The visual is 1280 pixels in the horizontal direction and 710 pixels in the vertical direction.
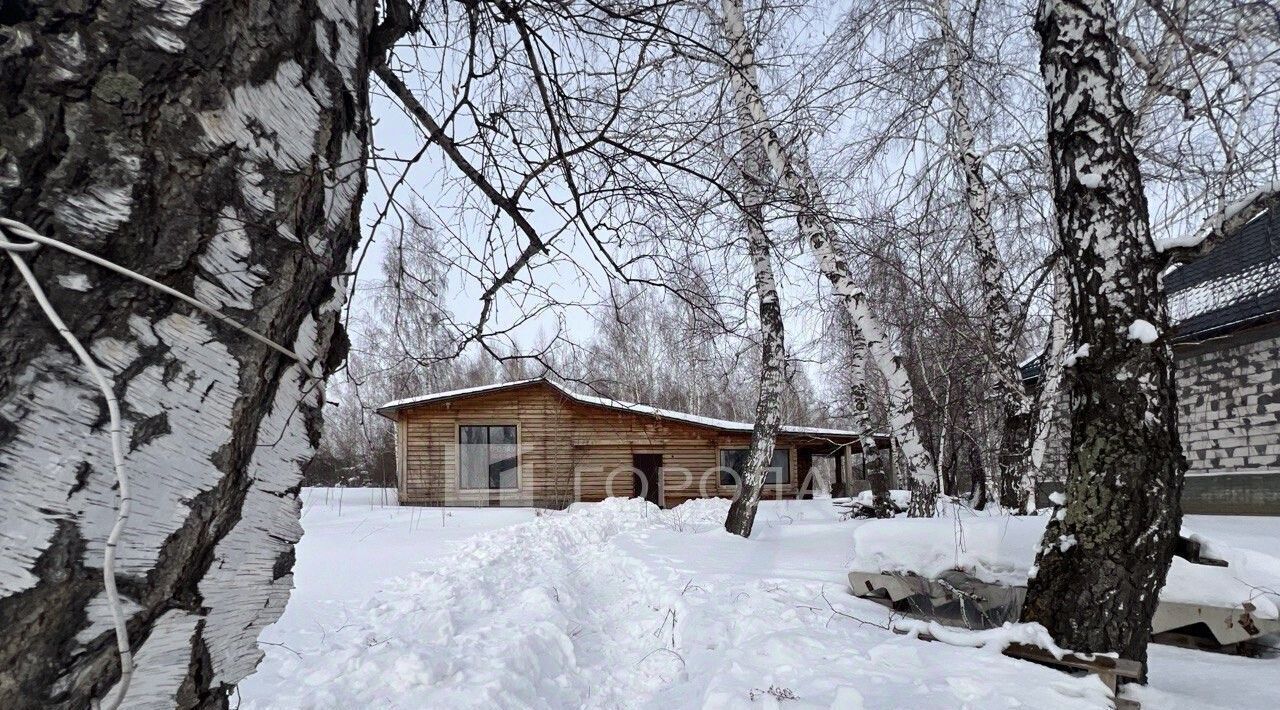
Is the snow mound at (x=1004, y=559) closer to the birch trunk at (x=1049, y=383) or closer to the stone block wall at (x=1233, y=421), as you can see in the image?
the birch trunk at (x=1049, y=383)

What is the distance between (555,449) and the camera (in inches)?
639

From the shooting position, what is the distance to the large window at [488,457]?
16.0m

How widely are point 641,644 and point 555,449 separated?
40.6 ft

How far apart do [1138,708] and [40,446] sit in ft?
10.3

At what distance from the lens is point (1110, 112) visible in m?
2.81

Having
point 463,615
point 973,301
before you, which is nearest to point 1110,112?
point 463,615

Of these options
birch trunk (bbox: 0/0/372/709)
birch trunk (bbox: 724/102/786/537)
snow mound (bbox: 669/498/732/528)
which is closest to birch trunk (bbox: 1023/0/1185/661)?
birch trunk (bbox: 0/0/372/709)

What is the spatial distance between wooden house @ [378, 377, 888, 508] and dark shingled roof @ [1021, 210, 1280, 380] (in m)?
7.13

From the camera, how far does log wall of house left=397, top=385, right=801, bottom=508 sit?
1561cm

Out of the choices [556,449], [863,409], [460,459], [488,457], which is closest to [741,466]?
[556,449]

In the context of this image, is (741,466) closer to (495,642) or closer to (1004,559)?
(1004,559)

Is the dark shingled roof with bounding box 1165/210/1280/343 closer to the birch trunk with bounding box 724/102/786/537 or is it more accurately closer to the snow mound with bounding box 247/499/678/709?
the birch trunk with bounding box 724/102/786/537

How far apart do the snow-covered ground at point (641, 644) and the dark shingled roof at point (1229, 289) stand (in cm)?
370

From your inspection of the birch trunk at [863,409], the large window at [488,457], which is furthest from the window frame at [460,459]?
the birch trunk at [863,409]
